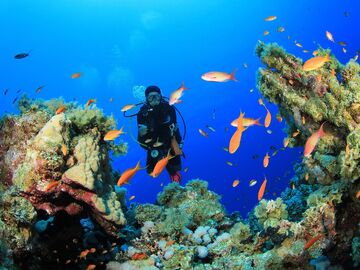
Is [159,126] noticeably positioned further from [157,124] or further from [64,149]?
[64,149]

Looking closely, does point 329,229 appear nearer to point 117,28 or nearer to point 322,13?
point 117,28

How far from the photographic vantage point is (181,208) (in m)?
6.90

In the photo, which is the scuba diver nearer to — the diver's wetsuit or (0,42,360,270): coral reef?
the diver's wetsuit

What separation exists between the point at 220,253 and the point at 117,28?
12478cm

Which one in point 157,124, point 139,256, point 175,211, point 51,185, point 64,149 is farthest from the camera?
point 157,124

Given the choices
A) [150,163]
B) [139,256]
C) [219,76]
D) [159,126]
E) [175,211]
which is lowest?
[139,256]

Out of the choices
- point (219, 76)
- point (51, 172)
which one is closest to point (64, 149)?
point (51, 172)

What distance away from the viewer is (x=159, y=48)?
5108 inches

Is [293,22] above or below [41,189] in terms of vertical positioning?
above

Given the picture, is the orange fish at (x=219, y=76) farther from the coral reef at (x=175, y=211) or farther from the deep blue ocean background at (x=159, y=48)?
the deep blue ocean background at (x=159, y=48)

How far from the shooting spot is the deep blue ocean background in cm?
10794

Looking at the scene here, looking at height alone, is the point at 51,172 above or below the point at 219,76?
below

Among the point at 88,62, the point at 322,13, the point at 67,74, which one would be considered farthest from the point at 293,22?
the point at 67,74

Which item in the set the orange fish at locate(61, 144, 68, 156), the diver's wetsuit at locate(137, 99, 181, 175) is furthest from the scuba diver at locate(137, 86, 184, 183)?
the orange fish at locate(61, 144, 68, 156)
